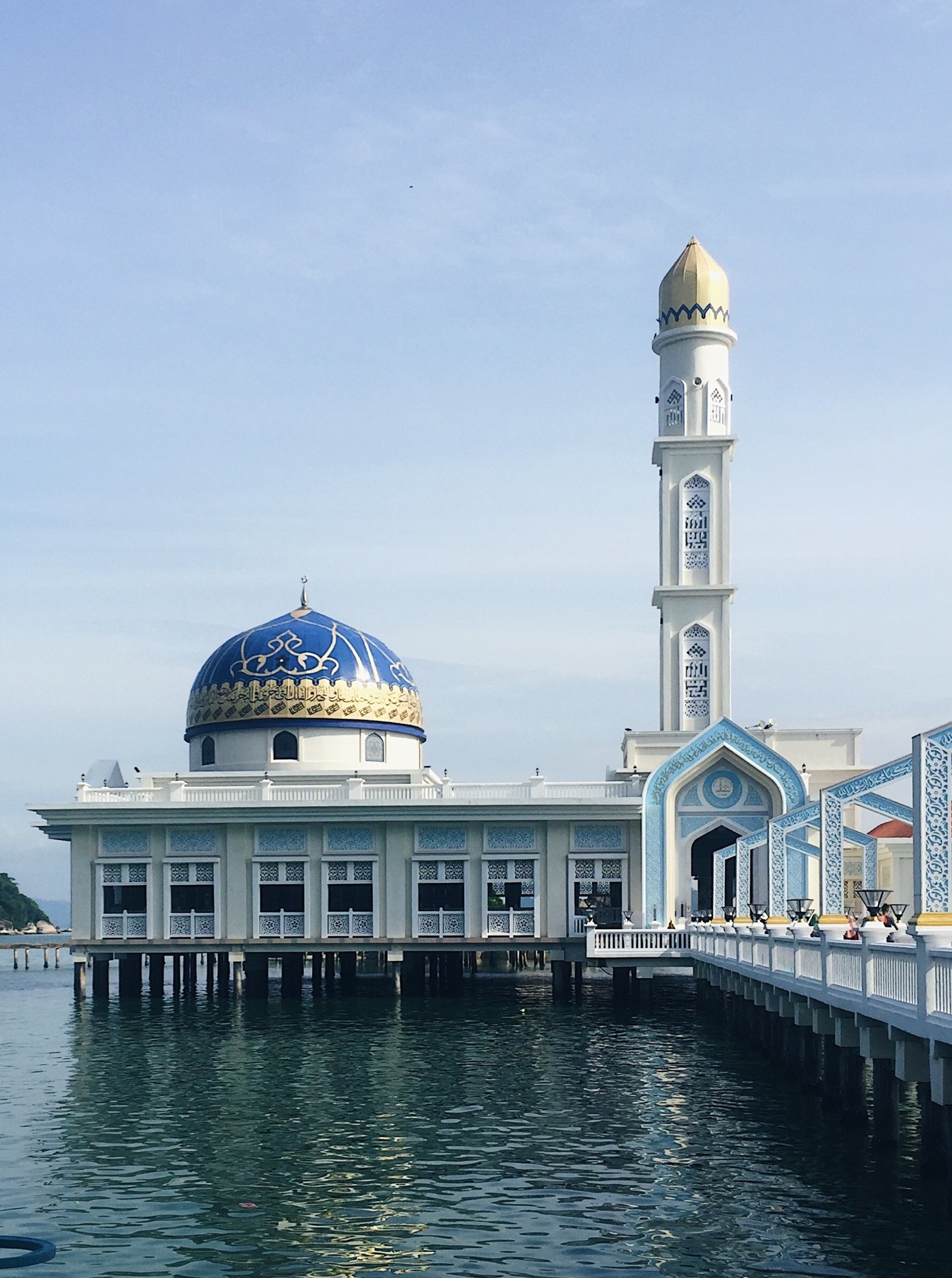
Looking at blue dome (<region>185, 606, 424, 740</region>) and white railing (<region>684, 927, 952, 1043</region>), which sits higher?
blue dome (<region>185, 606, 424, 740</region>)

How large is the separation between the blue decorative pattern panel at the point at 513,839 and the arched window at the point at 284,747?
11157mm

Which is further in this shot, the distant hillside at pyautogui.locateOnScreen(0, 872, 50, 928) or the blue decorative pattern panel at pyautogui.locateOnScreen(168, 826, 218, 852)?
the distant hillside at pyautogui.locateOnScreen(0, 872, 50, 928)

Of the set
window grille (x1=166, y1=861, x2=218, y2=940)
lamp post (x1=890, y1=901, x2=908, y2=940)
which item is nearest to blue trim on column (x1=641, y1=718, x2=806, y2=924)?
window grille (x1=166, y1=861, x2=218, y2=940)

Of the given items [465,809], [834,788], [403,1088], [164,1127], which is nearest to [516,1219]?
[164,1127]

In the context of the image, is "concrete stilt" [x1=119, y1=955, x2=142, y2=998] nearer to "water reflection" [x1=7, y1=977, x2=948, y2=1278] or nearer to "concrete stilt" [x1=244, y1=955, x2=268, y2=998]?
"concrete stilt" [x1=244, y1=955, x2=268, y2=998]

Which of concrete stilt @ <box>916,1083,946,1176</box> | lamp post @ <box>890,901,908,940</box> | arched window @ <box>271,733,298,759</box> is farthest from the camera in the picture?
arched window @ <box>271,733,298,759</box>

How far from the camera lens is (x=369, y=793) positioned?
1954 inches

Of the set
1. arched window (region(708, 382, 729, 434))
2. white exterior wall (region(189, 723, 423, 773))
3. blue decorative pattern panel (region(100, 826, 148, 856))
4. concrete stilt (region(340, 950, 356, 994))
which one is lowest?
concrete stilt (region(340, 950, 356, 994))

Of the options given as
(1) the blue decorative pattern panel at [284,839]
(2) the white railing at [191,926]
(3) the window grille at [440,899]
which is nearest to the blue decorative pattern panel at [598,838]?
(3) the window grille at [440,899]

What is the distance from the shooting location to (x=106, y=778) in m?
59.8

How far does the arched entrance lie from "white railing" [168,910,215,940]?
48.7ft

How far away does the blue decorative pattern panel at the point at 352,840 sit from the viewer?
49.4 meters

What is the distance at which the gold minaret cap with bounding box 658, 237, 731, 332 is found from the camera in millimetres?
56312

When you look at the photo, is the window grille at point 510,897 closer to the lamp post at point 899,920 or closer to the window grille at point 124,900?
the window grille at point 124,900
